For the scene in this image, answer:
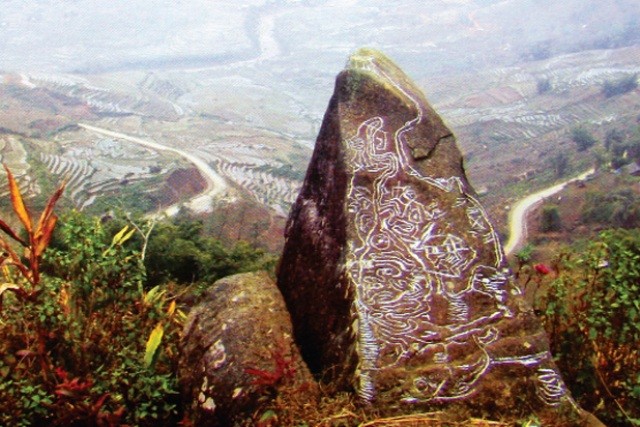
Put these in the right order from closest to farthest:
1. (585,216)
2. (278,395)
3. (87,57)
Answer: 1. (278,395)
2. (585,216)
3. (87,57)

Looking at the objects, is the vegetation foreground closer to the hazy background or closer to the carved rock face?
the carved rock face

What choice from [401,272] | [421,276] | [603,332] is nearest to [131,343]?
[401,272]

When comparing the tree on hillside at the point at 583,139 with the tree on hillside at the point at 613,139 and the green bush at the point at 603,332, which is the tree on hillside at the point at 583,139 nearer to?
the tree on hillside at the point at 613,139

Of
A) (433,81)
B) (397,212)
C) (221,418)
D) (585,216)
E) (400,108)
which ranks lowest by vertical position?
(433,81)

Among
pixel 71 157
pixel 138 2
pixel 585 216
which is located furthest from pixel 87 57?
pixel 585 216

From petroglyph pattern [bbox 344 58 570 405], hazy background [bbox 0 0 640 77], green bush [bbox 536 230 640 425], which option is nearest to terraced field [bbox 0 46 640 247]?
hazy background [bbox 0 0 640 77]

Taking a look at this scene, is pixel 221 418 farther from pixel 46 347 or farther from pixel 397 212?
pixel 397 212
